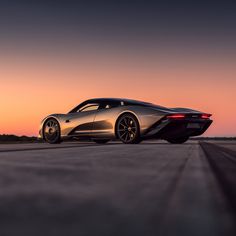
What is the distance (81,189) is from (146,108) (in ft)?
24.4

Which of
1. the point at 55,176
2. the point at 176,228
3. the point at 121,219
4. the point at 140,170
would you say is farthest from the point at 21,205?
the point at 140,170

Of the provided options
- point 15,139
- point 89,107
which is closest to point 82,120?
point 89,107

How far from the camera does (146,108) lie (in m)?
10.1

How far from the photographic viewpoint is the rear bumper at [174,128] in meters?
9.95

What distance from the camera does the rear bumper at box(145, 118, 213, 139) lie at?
995 cm

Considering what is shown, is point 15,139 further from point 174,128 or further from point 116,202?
point 116,202

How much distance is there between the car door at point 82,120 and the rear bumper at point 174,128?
1939 mm

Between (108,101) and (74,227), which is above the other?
(108,101)

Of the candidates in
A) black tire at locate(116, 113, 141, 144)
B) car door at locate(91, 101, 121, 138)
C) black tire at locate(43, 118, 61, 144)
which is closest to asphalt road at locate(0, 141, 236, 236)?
black tire at locate(116, 113, 141, 144)

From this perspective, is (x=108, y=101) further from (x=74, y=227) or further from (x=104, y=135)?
(x=74, y=227)

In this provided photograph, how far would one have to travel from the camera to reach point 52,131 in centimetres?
1242

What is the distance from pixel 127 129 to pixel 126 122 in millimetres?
174

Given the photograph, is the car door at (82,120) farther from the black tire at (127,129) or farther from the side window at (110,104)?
the black tire at (127,129)

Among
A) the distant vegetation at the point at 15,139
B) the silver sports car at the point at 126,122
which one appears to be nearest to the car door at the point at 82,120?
the silver sports car at the point at 126,122
